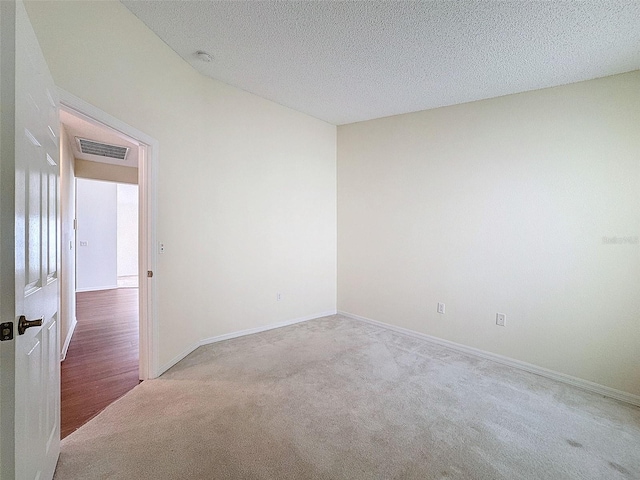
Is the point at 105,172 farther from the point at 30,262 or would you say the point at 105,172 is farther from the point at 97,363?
the point at 30,262

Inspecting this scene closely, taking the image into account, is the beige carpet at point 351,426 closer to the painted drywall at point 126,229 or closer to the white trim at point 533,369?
the white trim at point 533,369

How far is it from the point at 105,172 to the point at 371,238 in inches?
184

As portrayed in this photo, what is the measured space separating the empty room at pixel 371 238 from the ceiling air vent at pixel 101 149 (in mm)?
1941

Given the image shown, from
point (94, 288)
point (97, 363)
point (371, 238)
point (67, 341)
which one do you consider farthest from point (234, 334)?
point (94, 288)

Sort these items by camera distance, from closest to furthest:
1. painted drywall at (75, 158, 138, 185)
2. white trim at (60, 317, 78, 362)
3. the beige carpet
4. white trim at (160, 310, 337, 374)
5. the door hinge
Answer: the door hinge < the beige carpet < white trim at (160, 310, 337, 374) < white trim at (60, 317, 78, 362) < painted drywall at (75, 158, 138, 185)

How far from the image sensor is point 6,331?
0.97 metres

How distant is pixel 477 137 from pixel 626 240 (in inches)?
61.9

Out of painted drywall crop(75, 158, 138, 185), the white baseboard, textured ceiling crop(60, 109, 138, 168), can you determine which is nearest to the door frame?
textured ceiling crop(60, 109, 138, 168)

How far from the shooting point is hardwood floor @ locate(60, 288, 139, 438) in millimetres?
2256

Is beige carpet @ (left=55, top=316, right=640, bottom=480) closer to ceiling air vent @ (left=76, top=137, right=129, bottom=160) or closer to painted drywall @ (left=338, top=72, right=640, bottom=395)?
painted drywall @ (left=338, top=72, right=640, bottom=395)

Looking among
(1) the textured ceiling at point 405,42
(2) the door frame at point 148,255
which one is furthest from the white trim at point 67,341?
(1) the textured ceiling at point 405,42

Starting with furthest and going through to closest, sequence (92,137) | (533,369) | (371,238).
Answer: (371,238) → (92,137) → (533,369)

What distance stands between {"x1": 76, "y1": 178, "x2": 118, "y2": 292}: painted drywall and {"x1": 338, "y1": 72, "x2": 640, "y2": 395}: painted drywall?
5930 millimetres

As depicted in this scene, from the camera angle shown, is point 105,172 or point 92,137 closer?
point 92,137
